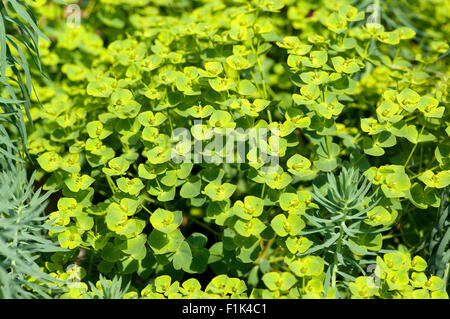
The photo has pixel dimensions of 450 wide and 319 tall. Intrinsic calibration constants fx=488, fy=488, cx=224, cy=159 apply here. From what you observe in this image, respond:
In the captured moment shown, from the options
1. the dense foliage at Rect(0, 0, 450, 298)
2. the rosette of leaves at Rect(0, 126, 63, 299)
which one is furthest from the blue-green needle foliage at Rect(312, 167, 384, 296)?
the rosette of leaves at Rect(0, 126, 63, 299)

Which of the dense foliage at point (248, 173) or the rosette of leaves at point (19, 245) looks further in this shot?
the dense foliage at point (248, 173)

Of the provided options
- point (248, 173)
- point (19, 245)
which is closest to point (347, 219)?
point (248, 173)

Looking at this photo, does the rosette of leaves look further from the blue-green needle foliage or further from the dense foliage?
the blue-green needle foliage

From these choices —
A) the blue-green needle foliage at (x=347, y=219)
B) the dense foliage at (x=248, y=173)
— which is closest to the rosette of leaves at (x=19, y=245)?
the dense foliage at (x=248, y=173)

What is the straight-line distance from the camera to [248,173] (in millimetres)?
1017

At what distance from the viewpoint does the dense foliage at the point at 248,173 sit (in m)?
0.94

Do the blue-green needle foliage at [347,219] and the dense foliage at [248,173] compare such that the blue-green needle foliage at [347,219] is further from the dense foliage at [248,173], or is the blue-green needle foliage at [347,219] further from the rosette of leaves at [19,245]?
the rosette of leaves at [19,245]

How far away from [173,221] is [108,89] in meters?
0.37

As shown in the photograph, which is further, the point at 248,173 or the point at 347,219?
the point at 248,173

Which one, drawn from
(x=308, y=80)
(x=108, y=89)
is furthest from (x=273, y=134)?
(x=108, y=89)

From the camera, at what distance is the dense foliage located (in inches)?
37.0

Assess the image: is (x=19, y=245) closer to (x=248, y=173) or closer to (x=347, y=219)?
(x=248, y=173)

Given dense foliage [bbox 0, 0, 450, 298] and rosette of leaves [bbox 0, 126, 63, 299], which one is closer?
rosette of leaves [bbox 0, 126, 63, 299]

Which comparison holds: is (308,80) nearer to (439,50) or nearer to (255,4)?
(255,4)
